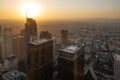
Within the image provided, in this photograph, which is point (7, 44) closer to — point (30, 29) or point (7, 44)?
point (7, 44)

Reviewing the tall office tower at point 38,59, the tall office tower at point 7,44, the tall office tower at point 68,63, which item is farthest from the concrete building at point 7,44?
the tall office tower at point 68,63

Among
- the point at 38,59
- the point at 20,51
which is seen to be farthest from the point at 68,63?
the point at 20,51

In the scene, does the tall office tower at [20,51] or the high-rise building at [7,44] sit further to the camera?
the high-rise building at [7,44]

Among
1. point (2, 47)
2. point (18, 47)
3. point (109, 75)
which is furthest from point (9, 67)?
point (109, 75)

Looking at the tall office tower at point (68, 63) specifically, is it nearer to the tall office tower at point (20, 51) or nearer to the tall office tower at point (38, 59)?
the tall office tower at point (38, 59)

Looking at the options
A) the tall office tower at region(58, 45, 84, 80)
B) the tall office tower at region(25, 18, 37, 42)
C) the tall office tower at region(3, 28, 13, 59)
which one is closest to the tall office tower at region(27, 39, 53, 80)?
the tall office tower at region(58, 45, 84, 80)

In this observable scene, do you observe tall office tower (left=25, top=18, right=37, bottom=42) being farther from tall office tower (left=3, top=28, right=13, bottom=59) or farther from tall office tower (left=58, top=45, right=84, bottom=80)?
tall office tower (left=3, top=28, right=13, bottom=59)

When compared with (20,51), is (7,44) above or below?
above

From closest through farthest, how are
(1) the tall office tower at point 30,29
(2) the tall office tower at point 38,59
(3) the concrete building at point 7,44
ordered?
(2) the tall office tower at point 38,59 → (1) the tall office tower at point 30,29 → (3) the concrete building at point 7,44
